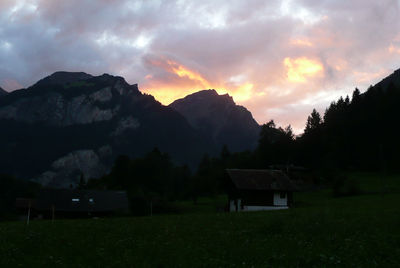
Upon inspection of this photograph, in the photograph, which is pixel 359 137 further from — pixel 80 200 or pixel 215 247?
pixel 215 247

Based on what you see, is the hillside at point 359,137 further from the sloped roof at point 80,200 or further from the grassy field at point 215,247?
the grassy field at point 215,247

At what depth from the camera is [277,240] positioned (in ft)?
→ 58.6

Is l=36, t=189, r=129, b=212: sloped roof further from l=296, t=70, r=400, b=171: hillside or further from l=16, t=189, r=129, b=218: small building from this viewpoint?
l=296, t=70, r=400, b=171: hillside

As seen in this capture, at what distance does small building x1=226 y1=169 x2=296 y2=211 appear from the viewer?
62.5 meters

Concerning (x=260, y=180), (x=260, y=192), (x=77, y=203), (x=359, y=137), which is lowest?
(x=77, y=203)

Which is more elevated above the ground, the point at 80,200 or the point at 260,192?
the point at 260,192

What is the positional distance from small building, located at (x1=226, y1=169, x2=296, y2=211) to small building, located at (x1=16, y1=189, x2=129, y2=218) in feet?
79.9

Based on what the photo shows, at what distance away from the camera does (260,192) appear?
63.5 m

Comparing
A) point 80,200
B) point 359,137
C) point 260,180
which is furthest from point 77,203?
point 359,137

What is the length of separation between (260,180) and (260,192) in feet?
6.11

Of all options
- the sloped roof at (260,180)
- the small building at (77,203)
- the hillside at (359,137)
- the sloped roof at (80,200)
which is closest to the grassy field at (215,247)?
the sloped roof at (260,180)

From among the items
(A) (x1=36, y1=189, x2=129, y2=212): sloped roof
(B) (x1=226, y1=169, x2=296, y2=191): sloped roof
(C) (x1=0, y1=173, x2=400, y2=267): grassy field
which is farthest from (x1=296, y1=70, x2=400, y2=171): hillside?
(C) (x1=0, y1=173, x2=400, y2=267): grassy field

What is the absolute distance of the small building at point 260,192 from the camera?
62.5m

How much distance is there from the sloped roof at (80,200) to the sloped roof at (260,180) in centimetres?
2492
